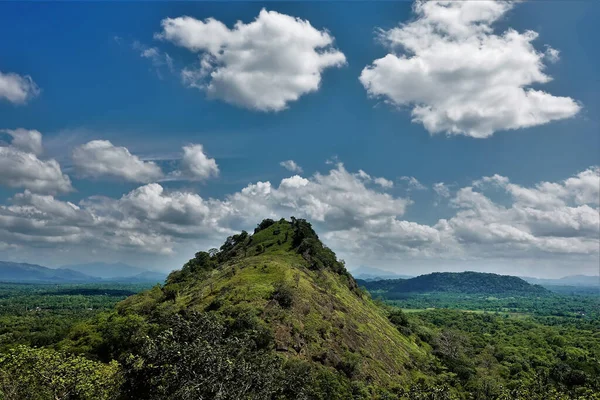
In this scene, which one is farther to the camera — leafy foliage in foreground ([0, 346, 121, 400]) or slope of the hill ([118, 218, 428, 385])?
slope of the hill ([118, 218, 428, 385])

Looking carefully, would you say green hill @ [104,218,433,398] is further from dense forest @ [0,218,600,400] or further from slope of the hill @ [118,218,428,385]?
dense forest @ [0,218,600,400]

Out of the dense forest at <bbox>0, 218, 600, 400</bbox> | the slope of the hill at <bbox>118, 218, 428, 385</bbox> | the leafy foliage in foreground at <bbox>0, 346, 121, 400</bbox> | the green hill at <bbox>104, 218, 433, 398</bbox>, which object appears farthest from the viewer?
the slope of the hill at <bbox>118, 218, 428, 385</bbox>

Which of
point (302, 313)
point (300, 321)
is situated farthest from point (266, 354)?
point (302, 313)

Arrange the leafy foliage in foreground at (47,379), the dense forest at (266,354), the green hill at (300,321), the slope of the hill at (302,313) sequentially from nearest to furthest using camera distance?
the leafy foliage in foreground at (47,379), the dense forest at (266,354), the green hill at (300,321), the slope of the hill at (302,313)

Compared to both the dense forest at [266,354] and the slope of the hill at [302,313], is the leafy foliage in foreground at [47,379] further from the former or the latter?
the slope of the hill at [302,313]

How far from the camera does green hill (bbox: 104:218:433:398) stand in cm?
10075

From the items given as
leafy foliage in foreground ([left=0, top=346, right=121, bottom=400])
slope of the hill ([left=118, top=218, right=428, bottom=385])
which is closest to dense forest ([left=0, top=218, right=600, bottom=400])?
leafy foliage in foreground ([left=0, top=346, right=121, bottom=400])

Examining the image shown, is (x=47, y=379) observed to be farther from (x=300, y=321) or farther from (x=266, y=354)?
(x=300, y=321)

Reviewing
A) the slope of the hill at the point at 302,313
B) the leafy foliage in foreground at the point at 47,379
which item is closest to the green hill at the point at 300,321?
the slope of the hill at the point at 302,313

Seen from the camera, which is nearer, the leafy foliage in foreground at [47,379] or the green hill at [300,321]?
the leafy foliage in foreground at [47,379]

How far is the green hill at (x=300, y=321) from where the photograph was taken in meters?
101

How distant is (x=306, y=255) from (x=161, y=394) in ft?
485

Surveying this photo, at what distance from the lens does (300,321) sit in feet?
389

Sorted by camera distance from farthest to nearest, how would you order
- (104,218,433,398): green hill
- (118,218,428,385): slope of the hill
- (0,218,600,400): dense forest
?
1. (118,218,428,385): slope of the hill
2. (104,218,433,398): green hill
3. (0,218,600,400): dense forest
